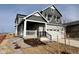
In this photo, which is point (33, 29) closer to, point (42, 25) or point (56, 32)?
point (42, 25)

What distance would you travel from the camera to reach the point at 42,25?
3.04m

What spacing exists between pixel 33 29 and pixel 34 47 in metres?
0.30

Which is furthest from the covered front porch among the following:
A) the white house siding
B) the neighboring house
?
the white house siding

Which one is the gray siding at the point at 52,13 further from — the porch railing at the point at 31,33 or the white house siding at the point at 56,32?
the porch railing at the point at 31,33

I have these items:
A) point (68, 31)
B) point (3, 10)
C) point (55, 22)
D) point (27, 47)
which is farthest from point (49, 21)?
point (3, 10)

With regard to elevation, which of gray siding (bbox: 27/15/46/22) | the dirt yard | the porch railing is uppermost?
gray siding (bbox: 27/15/46/22)

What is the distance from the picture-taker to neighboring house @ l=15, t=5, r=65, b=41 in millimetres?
3035

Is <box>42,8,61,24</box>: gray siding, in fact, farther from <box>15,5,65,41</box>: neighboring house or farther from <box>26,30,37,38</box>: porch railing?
<box>26,30,37,38</box>: porch railing

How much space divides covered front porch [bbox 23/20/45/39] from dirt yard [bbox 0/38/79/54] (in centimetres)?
9

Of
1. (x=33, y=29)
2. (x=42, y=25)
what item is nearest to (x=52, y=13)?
(x=42, y=25)

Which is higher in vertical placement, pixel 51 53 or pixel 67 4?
pixel 67 4

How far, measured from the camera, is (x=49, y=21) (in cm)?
310
